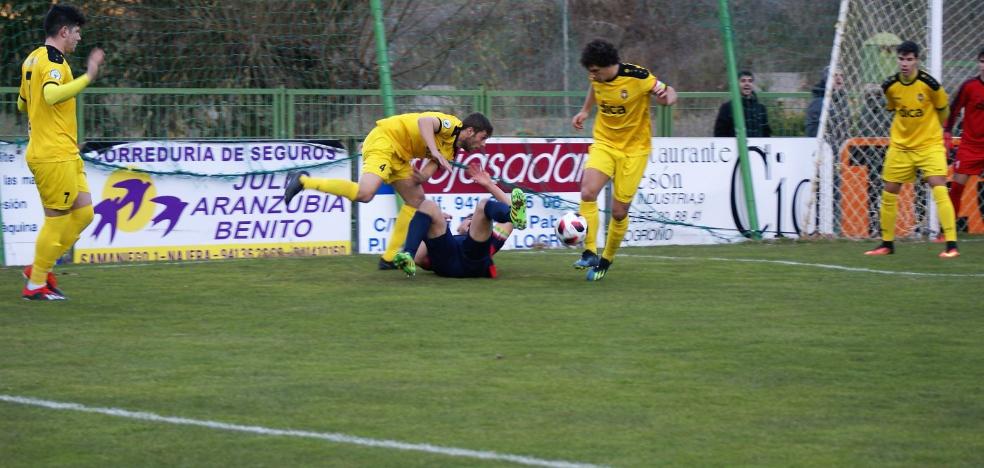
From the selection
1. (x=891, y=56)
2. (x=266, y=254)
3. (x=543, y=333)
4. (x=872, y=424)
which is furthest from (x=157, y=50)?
(x=872, y=424)

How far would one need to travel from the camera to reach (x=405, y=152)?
10578 millimetres

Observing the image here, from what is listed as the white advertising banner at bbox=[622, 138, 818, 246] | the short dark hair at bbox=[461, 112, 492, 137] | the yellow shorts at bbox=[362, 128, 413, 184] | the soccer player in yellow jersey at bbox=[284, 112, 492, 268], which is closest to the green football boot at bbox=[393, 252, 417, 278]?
the soccer player in yellow jersey at bbox=[284, 112, 492, 268]

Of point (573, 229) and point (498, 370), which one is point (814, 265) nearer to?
point (573, 229)

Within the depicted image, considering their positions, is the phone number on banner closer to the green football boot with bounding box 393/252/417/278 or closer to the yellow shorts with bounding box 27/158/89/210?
the green football boot with bounding box 393/252/417/278

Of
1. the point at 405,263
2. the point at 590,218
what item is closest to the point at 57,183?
the point at 405,263

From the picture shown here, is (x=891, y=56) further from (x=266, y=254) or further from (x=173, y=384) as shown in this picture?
(x=173, y=384)

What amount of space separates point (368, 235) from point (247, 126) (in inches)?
65.4

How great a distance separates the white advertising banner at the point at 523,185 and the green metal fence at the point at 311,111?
0.34m

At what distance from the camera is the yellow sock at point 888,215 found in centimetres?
1239

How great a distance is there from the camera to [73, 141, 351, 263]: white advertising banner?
38.5 feet

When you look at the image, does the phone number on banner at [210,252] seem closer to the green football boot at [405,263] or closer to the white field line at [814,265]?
the white field line at [814,265]

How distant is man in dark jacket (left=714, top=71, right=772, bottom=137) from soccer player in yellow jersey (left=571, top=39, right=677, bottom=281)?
13.9 ft

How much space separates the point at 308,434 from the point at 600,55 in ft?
18.6

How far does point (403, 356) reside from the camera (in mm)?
6637
